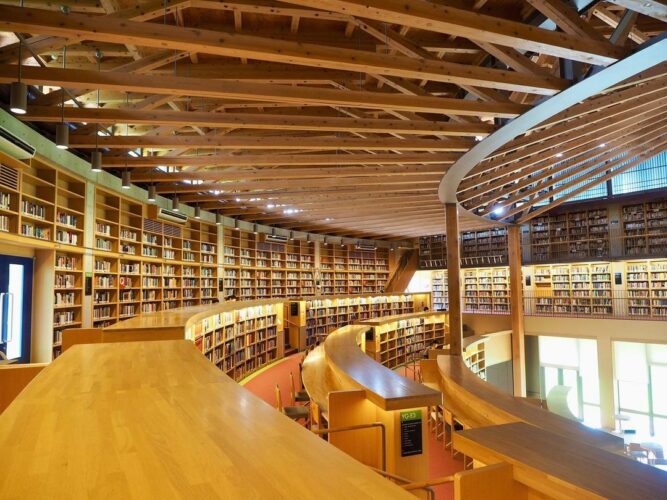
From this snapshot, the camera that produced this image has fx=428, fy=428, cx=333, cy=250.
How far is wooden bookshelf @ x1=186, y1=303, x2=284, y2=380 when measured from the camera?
282 inches

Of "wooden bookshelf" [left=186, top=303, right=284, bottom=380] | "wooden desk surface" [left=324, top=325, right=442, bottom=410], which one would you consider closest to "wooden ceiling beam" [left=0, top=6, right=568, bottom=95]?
"wooden desk surface" [left=324, top=325, right=442, bottom=410]

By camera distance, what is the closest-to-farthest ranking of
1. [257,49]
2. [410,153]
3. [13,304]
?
1. [257,49]
2. [13,304]
3. [410,153]

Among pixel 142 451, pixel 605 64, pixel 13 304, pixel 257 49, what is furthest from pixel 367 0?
pixel 13 304

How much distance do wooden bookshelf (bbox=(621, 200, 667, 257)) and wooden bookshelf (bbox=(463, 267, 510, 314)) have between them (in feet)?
13.2

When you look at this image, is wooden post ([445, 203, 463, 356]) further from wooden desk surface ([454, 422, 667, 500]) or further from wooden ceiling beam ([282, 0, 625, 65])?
wooden desk surface ([454, 422, 667, 500])

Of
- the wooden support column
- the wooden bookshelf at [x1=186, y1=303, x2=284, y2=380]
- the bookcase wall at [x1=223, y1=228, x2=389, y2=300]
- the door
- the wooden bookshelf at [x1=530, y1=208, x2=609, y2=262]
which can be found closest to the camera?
the door

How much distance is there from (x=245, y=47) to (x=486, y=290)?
15578mm

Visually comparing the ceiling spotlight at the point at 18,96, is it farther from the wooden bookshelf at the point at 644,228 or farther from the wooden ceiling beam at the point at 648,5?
the wooden bookshelf at the point at 644,228

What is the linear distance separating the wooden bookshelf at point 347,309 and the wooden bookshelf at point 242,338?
1655 millimetres

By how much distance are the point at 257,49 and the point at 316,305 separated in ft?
32.6

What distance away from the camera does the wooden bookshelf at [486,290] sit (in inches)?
642

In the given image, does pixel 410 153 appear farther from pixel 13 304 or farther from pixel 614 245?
pixel 614 245

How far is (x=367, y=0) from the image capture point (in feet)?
9.19

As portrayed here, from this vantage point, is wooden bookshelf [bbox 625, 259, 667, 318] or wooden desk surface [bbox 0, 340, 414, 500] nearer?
wooden desk surface [bbox 0, 340, 414, 500]
